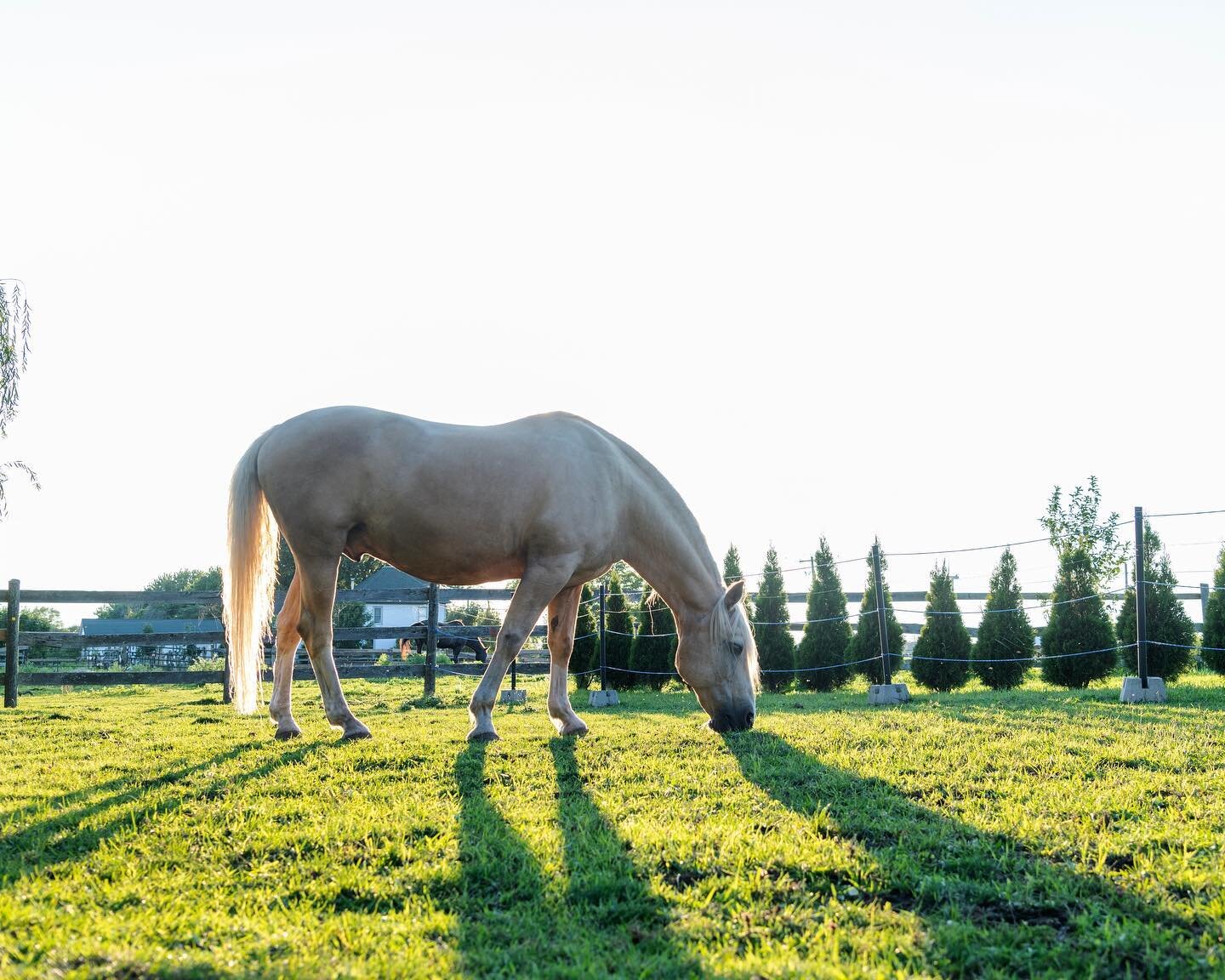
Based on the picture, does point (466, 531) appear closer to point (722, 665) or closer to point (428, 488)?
point (428, 488)

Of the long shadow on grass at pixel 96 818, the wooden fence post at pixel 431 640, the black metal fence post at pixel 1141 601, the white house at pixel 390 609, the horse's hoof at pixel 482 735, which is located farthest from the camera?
the white house at pixel 390 609

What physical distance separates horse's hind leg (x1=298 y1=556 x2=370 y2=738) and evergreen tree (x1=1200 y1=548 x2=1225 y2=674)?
1115 cm

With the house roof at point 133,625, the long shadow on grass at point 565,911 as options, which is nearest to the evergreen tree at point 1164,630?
the long shadow on grass at point 565,911

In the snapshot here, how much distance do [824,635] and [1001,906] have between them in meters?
11.5

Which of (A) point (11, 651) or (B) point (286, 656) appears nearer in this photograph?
(B) point (286, 656)

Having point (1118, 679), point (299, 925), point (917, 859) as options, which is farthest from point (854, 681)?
point (299, 925)

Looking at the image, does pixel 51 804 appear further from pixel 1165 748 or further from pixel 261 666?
pixel 1165 748

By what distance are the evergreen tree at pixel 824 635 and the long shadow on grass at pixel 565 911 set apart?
10738 mm

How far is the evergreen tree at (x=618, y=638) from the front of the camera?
1451cm

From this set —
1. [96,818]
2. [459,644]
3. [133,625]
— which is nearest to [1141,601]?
[96,818]

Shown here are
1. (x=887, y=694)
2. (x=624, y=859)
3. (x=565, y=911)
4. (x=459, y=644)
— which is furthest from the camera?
(x=459, y=644)

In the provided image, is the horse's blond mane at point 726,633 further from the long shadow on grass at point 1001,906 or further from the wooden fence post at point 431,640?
the wooden fence post at point 431,640

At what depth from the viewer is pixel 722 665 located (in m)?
6.33

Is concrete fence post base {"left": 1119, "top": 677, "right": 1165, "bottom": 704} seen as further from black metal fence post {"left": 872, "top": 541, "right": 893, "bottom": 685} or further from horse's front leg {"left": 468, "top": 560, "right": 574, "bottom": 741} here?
horse's front leg {"left": 468, "top": 560, "right": 574, "bottom": 741}
